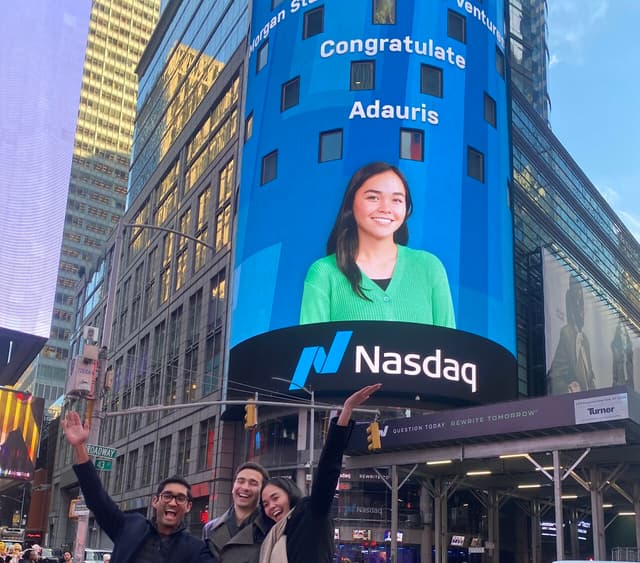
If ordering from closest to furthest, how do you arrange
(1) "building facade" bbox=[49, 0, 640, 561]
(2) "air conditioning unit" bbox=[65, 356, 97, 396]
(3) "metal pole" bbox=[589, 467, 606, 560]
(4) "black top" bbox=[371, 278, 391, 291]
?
(2) "air conditioning unit" bbox=[65, 356, 97, 396] → (3) "metal pole" bbox=[589, 467, 606, 560] → (4) "black top" bbox=[371, 278, 391, 291] → (1) "building facade" bbox=[49, 0, 640, 561]

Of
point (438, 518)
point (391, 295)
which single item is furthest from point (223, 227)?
point (438, 518)

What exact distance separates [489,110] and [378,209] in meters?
12.0

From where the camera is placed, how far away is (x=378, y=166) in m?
50.0

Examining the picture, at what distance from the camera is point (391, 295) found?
47844 mm

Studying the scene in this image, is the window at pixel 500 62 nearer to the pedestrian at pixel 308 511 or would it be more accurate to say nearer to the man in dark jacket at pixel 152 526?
the pedestrian at pixel 308 511

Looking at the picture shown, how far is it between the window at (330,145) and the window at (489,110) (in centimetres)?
1036

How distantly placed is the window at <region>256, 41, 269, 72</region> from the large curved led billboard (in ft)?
2.33

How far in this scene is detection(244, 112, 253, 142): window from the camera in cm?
5722

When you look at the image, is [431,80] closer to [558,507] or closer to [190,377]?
[190,377]

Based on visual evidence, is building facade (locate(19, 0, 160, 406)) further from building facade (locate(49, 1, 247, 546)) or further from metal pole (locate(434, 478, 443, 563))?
metal pole (locate(434, 478, 443, 563))

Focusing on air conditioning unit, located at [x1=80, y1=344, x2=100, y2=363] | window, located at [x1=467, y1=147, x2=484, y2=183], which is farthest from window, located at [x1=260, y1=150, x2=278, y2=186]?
air conditioning unit, located at [x1=80, y1=344, x2=100, y2=363]

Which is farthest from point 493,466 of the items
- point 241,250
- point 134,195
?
point 134,195

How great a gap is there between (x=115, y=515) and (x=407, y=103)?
157 ft

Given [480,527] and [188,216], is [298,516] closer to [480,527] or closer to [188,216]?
[480,527]
